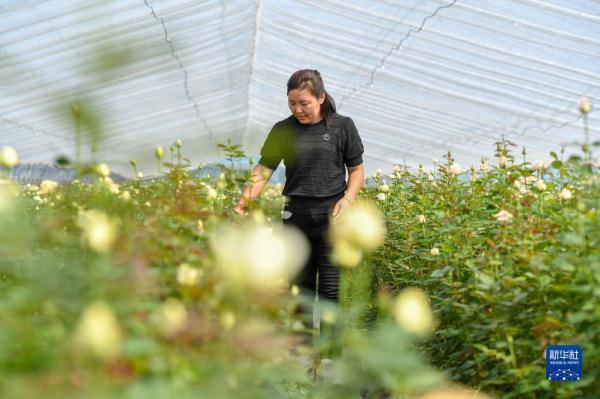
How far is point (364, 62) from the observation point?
8.63 m

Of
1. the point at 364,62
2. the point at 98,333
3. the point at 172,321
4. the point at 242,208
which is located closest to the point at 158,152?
the point at 242,208

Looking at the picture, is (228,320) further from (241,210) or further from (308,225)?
(308,225)

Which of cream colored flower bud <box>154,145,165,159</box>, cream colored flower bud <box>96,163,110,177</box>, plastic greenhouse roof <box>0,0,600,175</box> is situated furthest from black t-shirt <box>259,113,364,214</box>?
cream colored flower bud <box>96,163,110,177</box>

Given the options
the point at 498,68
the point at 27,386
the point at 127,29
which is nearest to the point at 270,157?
the point at 27,386

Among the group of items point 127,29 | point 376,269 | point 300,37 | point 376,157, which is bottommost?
point 376,269

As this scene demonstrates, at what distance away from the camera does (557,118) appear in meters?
8.70

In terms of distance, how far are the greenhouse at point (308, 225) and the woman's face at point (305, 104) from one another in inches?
0.4

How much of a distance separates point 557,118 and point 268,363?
8096 millimetres

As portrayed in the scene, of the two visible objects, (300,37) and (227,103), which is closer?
(300,37)

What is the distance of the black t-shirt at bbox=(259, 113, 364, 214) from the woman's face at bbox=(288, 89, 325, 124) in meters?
0.08

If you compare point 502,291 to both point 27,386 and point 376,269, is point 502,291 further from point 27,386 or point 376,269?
point 376,269

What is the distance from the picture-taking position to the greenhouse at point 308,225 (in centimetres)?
107

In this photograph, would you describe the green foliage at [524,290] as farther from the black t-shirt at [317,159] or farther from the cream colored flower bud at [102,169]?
the cream colored flower bud at [102,169]

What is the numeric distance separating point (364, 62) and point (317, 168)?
5489 mm
